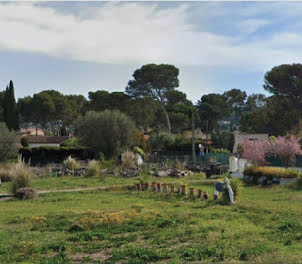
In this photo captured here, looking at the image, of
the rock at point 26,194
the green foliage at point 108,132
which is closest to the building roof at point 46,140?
the green foliage at point 108,132

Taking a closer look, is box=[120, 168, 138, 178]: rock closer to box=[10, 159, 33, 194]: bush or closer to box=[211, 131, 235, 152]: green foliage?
box=[10, 159, 33, 194]: bush

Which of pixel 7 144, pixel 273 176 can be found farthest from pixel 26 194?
pixel 7 144

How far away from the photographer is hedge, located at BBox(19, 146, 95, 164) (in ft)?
143

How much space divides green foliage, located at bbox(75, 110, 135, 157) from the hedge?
126 cm

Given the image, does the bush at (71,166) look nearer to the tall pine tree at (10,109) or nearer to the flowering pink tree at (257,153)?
the flowering pink tree at (257,153)

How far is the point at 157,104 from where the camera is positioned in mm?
61500

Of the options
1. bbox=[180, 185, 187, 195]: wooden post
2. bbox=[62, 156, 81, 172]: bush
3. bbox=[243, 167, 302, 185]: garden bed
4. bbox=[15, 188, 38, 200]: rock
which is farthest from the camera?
bbox=[62, 156, 81, 172]: bush

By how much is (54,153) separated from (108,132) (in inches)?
255

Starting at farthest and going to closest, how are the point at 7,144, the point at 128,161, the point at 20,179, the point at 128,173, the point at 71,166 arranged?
the point at 7,144 < the point at 128,161 < the point at 71,166 < the point at 128,173 < the point at 20,179

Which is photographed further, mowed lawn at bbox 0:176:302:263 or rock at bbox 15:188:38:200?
rock at bbox 15:188:38:200

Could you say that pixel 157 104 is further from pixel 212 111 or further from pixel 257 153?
pixel 257 153

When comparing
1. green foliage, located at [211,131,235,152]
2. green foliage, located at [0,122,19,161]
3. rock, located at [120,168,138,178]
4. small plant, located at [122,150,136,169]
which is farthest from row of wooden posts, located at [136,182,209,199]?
green foliage, located at [211,131,235,152]

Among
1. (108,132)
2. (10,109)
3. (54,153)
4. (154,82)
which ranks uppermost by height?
(154,82)

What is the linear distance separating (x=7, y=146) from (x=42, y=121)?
3578 cm
